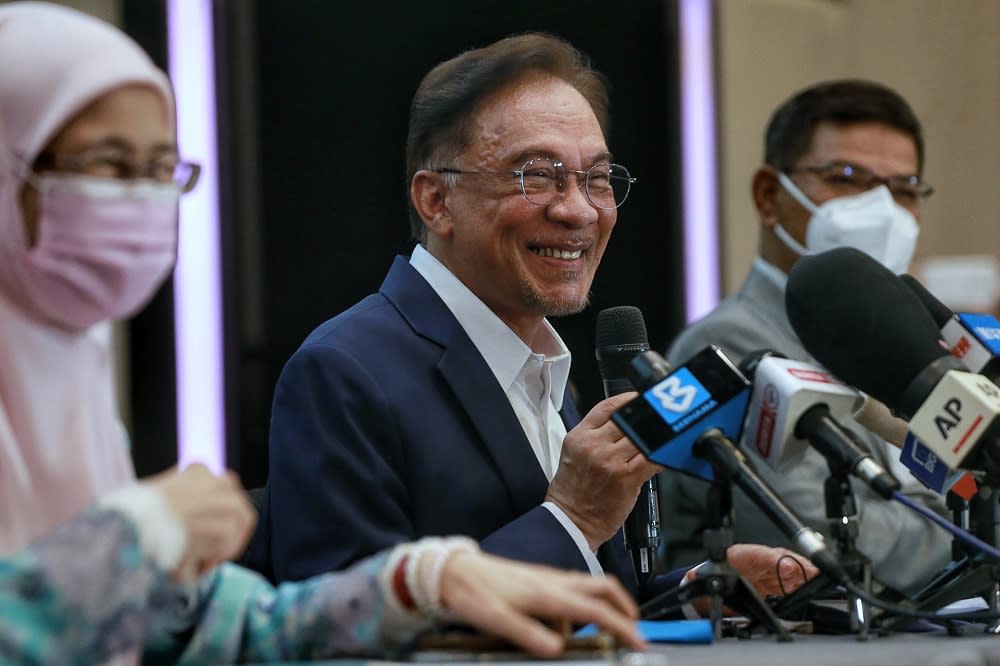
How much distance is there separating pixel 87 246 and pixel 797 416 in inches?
35.0

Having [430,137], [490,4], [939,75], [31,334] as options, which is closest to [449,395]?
[430,137]

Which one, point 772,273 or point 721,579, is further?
point 772,273

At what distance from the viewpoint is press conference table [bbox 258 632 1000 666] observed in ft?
4.55

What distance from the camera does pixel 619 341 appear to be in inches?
88.2

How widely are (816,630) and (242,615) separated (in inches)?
31.3

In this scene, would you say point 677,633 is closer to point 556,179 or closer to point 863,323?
point 863,323

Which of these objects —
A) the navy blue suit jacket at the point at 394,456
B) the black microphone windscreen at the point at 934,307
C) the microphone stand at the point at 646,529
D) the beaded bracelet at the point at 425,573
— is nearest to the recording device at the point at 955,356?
the black microphone windscreen at the point at 934,307

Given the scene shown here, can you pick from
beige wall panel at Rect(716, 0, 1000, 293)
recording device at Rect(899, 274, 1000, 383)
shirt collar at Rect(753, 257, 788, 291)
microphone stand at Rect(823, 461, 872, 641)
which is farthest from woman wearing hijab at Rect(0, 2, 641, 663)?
beige wall panel at Rect(716, 0, 1000, 293)

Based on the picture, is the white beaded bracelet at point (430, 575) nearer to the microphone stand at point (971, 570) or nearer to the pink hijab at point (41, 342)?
the pink hijab at point (41, 342)

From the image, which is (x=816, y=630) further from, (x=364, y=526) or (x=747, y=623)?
(x=364, y=526)

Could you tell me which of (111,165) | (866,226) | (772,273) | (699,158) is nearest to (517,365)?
(111,165)

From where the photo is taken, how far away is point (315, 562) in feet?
6.77

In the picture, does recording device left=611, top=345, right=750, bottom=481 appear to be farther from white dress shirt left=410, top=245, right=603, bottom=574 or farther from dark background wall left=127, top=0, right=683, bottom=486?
dark background wall left=127, top=0, right=683, bottom=486

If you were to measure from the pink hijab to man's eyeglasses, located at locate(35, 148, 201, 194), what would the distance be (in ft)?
0.08
